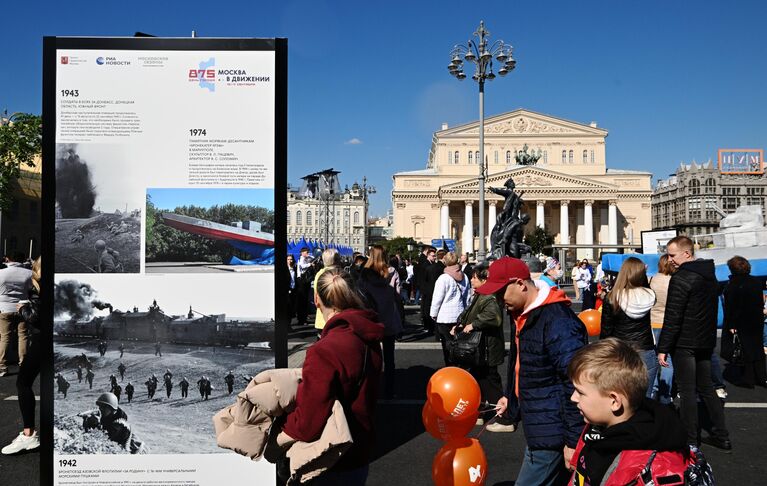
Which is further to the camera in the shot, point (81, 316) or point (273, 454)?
point (81, 316)

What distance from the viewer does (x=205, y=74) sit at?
3303 mm

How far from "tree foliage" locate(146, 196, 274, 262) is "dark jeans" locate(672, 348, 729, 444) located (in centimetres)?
402

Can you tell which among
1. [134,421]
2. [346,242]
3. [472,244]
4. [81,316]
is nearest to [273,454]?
[134,421]

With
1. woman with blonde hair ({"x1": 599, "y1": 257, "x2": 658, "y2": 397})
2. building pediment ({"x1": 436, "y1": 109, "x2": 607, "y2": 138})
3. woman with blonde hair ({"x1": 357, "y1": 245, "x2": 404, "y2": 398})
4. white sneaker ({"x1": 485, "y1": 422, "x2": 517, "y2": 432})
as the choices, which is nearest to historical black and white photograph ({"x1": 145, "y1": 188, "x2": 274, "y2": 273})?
woman with blonde hair ({"x1": 599, "y1": 257, "x2": 658, "y2": 397})

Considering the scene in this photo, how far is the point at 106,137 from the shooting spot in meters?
3.29

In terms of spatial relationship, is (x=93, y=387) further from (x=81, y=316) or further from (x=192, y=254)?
(x=192, y=254)

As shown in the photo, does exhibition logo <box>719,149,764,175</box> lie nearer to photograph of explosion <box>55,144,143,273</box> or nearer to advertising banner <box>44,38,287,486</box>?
advertising banner <box>44,38,287,486</box>

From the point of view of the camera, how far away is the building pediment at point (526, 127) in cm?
8819

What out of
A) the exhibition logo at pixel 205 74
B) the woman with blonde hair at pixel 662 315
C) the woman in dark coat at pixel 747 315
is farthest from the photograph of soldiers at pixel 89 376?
the woman in dark coat at pixel 747 315

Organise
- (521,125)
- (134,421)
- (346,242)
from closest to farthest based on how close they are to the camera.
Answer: (134,421) → (521,125) → (346,242)

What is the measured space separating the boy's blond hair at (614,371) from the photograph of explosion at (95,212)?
7.92 feet

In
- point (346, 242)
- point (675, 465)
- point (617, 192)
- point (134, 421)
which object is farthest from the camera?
point (346, 242)

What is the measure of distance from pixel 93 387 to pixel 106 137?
4.48ft

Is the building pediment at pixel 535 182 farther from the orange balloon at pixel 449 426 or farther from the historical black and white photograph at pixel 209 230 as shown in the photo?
the historical black and white photograph at pixel 209 230
